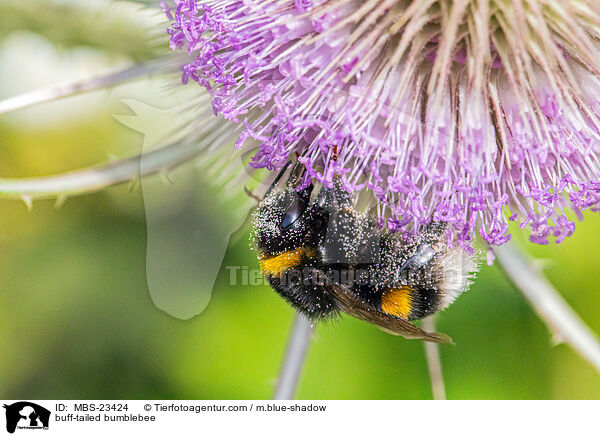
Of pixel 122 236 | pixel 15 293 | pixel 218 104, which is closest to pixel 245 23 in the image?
pixel 218 104

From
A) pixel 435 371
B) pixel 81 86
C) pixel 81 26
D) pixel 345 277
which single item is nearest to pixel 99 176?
pixel 81 86

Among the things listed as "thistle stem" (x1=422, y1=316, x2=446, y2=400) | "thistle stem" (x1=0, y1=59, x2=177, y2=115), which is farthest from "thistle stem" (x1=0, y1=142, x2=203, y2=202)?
"thistle stem" (x1=422, y1=316, x2=446, y2=400)

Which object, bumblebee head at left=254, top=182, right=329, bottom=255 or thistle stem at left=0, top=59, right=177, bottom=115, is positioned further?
thistle stem at left=0, top=59, right=177, bottom=115

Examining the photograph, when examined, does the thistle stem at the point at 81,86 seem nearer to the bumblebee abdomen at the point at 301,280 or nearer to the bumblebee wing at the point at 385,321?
the bumblebee abdomen at the point at 301,280

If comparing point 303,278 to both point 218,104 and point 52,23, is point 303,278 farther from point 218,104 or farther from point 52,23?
point 52,23

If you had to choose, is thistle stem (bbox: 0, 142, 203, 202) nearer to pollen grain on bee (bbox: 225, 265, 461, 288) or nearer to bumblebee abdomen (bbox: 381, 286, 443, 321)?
pollen grain on bee (bbox: 225, 265, 461, 288)

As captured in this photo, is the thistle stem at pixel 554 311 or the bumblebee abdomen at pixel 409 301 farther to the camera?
the thistle stem at pixel 554 311

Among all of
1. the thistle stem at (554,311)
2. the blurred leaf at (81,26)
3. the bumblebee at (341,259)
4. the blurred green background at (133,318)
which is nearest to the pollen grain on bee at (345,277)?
the bumblebee at (341,259)
